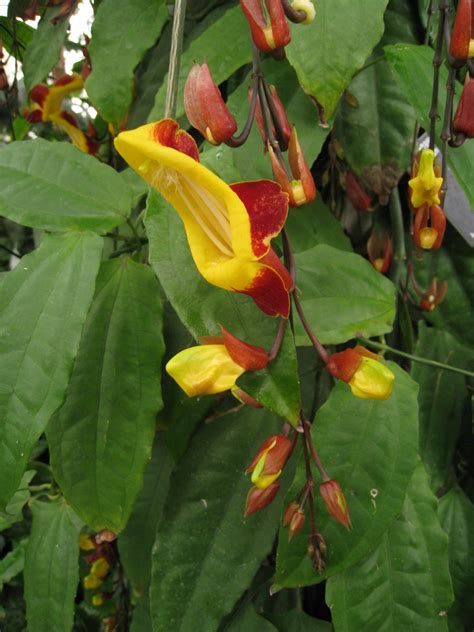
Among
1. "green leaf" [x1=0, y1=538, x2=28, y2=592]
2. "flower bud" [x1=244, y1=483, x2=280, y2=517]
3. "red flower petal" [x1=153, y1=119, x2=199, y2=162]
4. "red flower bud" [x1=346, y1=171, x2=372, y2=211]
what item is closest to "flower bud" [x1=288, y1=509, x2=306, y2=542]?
"flower bud" [x1=244, y1=483, x2=280, y2=517]

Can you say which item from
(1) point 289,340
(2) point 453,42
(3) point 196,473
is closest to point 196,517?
(3) point 196,473

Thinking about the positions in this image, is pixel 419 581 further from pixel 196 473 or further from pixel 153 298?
pixel 153 298

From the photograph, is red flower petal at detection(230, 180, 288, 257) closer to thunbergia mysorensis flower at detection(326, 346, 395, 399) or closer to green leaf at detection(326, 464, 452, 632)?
thunbergia mysorensis flower at detection(326, 346, 395, 399)

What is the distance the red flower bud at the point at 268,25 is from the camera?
0.35 meters

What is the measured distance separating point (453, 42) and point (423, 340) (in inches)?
12.8

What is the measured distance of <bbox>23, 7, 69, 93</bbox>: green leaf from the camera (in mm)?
682

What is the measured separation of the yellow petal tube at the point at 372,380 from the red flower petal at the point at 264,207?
0.10 m

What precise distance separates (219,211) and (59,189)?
0.21 meters

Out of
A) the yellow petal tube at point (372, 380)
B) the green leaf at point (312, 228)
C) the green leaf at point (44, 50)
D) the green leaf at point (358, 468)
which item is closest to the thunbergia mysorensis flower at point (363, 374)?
the yellow petal tube at point (372, 380)

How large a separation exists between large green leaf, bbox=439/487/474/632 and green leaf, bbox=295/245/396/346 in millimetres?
251

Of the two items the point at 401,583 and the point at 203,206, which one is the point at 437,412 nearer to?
the point at 401,583

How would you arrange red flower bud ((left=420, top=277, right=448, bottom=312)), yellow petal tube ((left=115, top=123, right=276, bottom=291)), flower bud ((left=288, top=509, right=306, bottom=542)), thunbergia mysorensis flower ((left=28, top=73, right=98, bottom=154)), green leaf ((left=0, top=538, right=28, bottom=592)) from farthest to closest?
green leaf ((left=0, top=538, right=28, bottom=592)) → thunbergia mysorensis flower ((left=28, top=73, right=98, bottom=154)) → red flower bud ((left=420, top=277, right=448, bottom=312)) → flower bud ((left=288, top=509, right=306, bottom=542)) → yellow petal tube ((left=115, top=123, right=276, bottom=291))

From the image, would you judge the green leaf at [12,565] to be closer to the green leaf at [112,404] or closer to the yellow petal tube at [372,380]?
the green leaf at [112,404]

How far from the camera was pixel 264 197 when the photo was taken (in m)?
0.33
